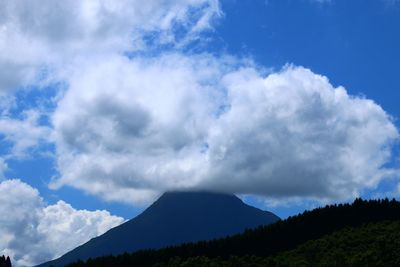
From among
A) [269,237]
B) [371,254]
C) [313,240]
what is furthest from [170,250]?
[371,254]

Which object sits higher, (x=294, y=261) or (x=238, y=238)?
(x=238, y=238)

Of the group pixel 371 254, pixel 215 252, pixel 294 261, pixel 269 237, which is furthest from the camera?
pixel 269 237

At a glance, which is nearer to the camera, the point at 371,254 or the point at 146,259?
the point at 371,254

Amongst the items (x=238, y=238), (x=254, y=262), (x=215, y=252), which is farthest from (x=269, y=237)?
(x=254, y=262)

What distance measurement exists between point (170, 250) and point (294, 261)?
1648 inches

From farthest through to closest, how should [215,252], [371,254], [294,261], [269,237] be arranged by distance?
[269,237] → [215,252] → [294,261] → [371,254]

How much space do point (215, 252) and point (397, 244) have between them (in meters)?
62.4

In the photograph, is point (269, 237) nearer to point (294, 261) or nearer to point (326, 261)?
point (294, 261)

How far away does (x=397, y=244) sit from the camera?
477 feet

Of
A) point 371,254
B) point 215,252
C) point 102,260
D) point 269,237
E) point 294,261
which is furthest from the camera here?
point 269,237

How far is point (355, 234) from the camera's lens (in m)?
183

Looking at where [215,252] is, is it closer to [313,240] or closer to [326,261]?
[313,240]

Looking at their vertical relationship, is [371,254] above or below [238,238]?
below

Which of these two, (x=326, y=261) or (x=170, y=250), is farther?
(x=170, y=250)
